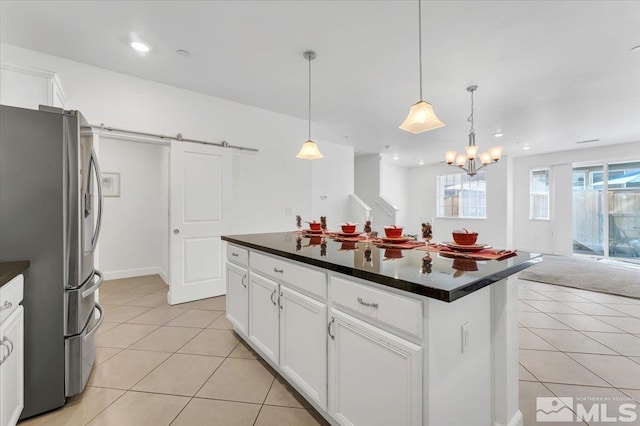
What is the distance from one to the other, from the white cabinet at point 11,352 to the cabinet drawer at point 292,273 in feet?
4.12

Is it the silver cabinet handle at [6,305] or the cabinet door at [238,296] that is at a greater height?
the silver cabinet handle at [6,305]

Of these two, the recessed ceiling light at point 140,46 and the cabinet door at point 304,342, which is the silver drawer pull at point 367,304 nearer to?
the cabinet door at point 304,342

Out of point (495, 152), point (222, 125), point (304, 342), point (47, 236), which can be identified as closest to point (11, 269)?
point (47, 236)

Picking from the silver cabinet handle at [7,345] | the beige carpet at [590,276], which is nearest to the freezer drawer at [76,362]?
the silver cabinet handle at [7,345]

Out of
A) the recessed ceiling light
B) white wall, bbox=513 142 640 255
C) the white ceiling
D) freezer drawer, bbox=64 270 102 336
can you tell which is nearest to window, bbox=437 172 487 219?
white wall, bbox=513 142 640 255

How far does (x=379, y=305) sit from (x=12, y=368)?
1807mm

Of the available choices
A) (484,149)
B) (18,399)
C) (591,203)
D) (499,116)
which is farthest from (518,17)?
(591,203)

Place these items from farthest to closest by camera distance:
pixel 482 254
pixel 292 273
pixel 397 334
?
pixel 292 273 < pixel 482 254 < pixel 397 334

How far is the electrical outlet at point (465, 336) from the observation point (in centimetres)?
116

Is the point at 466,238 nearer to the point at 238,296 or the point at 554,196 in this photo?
the point at 238,296

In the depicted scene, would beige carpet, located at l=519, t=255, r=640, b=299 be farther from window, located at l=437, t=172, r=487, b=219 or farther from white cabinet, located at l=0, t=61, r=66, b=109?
white cabinet, located at l=0, t=61, r=66, b=109

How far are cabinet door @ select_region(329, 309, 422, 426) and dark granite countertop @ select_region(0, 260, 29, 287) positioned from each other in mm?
1533

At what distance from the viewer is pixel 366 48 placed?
2680mm

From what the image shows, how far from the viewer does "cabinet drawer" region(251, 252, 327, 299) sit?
147 centimetres
